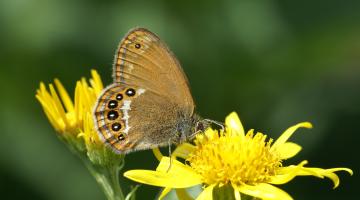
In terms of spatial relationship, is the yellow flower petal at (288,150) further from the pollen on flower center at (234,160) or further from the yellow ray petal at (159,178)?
the yellow ray petal at (159,178)

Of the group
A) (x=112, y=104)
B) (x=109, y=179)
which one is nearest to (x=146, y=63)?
(x=112, y=104)

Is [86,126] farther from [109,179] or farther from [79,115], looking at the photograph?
[109,179]

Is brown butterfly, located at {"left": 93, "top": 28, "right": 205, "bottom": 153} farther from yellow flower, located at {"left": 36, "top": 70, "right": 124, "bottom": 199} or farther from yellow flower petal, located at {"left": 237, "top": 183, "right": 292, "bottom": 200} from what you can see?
yellow flower petal, located at {"left": 237, "top": 183, "right": 292, "bottom": 200}

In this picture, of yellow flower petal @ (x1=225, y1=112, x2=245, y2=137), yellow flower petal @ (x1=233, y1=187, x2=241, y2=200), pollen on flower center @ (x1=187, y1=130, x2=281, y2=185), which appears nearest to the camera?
yellow flower petal @ (x1=233, y1=187, x2=241, y2=200)

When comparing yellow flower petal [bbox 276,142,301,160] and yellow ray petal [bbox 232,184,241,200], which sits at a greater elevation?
yellow flower petal [bbox 276,142,301,160]

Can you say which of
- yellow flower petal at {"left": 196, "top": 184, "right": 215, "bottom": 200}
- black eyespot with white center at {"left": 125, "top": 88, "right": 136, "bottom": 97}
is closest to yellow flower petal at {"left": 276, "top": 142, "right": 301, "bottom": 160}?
yellow flower petal at {"left": 196, "top": 184, "right": 215, "bottom": 200}

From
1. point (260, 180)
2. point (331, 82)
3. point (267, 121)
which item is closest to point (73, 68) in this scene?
point (267, 121)
